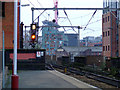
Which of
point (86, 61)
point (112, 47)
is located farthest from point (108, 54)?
point (86, 61)

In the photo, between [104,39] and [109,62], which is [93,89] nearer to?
[109,62]

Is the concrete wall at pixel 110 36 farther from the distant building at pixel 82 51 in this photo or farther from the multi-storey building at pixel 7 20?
the multi-storey building at pixel 7 20

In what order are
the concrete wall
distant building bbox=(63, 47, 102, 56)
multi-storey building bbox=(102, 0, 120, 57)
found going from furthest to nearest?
1. distant building bbox=(63, 47, 102, 56)
2. the concrete wall
3. multi-storey building bbox=(102, 0, 120, 57)

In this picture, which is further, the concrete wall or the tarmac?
the concrete wall

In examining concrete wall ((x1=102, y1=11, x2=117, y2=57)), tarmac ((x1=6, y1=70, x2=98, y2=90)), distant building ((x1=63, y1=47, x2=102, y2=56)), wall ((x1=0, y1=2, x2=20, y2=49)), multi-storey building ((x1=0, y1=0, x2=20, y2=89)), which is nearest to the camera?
tarmac ((x1=6, y1=70, x2=98, y2=90))

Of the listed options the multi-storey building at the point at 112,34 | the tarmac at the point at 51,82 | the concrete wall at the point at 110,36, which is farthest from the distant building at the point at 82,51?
the tarmac at the point at 51,82

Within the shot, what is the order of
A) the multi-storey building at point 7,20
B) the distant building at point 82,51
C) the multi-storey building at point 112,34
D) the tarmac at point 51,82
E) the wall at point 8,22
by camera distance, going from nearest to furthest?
the tarmac at point 51,82, the multi-storey building at point 7,20, the wall at point 8,22, the multi-storey building at point 112,34, the distant building at point 82,51

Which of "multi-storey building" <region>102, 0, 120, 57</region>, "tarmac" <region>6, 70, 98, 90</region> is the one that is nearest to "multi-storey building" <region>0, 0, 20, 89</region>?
"tarmac" <region>6, 70, 98, 90</region>

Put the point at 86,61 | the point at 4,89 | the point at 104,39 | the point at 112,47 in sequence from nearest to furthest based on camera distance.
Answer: the point at 4,89 < the point at 86,61 < the point at 112,47 < the point at 104,39

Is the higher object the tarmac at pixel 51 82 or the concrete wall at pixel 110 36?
the concrete wall at pixel 110 36

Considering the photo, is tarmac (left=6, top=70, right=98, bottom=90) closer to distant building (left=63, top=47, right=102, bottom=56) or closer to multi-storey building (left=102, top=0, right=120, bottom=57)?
multi-storey building (left=102, top=0, right=120, bottom=57)

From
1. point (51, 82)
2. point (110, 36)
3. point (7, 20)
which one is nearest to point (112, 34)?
point (110, 36)

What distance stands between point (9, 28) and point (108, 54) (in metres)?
25.2

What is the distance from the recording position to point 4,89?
38.0ft
